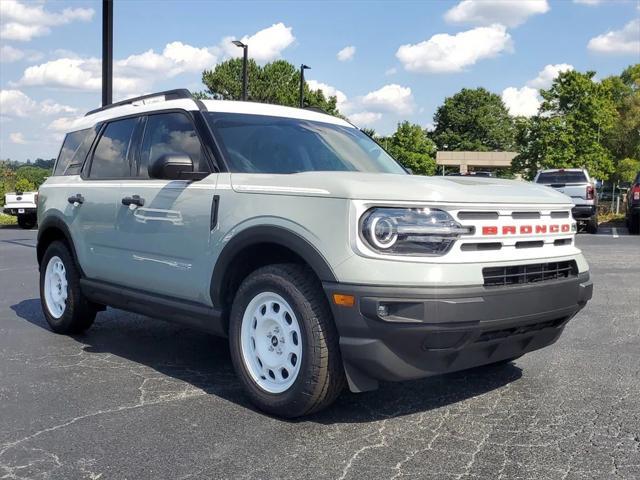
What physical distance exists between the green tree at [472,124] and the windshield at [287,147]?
7944cm

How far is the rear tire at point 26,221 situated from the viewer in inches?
851

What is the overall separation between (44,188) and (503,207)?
14.4 feet

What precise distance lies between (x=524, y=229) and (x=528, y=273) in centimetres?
Result: 24

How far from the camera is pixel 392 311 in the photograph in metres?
3.26

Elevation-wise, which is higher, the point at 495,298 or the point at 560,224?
the point at 560,224

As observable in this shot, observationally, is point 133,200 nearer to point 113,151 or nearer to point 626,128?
point 113,151

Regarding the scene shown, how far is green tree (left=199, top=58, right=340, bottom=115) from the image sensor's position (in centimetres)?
5103

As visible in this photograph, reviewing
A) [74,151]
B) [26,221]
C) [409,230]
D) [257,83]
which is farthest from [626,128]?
[409,230]

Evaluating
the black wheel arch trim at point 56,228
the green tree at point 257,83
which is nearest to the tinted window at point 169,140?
the black wheel arch trim at point 56,228

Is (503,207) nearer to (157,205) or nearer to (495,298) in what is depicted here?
(495,298)

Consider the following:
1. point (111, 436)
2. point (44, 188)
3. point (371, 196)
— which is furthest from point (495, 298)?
point (44, 188)

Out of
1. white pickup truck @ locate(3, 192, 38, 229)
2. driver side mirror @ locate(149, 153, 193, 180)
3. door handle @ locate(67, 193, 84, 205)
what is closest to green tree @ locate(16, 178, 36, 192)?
white pickup truck @ locate(3, 192, 38, 229)

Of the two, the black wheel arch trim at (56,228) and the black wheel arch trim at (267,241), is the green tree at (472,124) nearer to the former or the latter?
the black wheel arch trim at (56,228)

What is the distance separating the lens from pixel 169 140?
4781 mm
